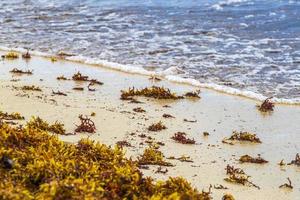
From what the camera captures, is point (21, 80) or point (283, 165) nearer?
point (283, 165)

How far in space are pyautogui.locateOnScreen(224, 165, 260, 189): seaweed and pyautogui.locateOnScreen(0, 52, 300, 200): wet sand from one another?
7 centimetres

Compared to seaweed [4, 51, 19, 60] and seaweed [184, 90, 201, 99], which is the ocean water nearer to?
seaweed [184, 90, 201, 99]

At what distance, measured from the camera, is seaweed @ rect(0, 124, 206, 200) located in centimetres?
399

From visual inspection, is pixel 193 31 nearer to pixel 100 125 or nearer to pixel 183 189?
pixel 100 125

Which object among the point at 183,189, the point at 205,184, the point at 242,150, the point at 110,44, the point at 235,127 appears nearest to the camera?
the point at 183,189

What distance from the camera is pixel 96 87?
882 cm

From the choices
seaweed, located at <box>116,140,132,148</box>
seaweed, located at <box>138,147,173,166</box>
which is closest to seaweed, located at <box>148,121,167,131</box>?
seaweed, located at <box>116,140,132,148</box>

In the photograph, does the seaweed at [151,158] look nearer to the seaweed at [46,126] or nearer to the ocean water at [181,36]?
the seaweed at [46,126]

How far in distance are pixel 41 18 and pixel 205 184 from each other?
11238 millimetres

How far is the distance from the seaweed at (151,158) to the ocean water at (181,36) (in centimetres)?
338

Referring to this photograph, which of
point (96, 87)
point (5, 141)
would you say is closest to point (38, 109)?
point (96, 87)

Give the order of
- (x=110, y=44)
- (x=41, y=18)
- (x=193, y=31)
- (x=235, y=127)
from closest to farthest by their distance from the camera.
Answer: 1. (x=235, y=127)
2. (x=110, y=44)
3. (x=193, y=31)
4. (x=41, y=18)

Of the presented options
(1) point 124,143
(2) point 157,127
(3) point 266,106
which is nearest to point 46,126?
(1) point 124,143

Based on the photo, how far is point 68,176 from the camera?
4.33 m
